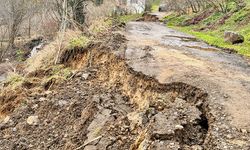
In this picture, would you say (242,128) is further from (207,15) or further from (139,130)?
(207,15)

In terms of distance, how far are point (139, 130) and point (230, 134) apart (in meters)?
1.47

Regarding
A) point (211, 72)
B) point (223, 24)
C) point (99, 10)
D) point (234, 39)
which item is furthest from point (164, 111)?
point (99, 10)

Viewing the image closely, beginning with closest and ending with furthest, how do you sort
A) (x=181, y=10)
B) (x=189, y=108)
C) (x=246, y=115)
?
(x=246, y=115) < (x=189, y=108) < (x=181, y=10)

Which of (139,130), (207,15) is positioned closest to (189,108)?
(139,130)

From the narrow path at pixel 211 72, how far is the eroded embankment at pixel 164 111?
20cm

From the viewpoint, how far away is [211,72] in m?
8.69

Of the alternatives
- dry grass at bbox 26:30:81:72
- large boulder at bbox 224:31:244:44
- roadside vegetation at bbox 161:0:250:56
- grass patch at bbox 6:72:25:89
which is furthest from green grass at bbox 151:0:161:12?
grass patch at bbox 6:72:25:89

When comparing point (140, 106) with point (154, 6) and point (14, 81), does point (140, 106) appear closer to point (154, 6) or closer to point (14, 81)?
point (14, 81)

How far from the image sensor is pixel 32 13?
38562 millimetres

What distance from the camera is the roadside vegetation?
15545 millimetres

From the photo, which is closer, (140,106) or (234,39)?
(140,106)

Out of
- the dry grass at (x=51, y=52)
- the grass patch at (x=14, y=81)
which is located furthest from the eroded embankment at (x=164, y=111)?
the dry grass at (x=51, y=52)

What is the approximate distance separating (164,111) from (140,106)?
4.48ft

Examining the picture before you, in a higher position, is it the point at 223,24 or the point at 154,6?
the point at 223,24
